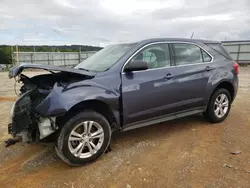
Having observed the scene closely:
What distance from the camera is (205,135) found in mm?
4051

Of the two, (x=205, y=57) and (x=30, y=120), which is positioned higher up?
(x=205, y=57)

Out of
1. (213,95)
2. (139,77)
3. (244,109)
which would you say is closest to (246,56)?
(244,109)

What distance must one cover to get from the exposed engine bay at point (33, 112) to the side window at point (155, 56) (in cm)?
107

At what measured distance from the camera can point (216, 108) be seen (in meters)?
4.60

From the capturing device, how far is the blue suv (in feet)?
9.36

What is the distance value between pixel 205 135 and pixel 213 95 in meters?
0.89

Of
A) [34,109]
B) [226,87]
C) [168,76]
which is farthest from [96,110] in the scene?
[226,87]

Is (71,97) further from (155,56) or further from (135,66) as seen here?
(155,56)

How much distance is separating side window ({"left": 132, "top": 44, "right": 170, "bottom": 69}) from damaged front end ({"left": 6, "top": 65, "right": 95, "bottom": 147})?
1.08 metres

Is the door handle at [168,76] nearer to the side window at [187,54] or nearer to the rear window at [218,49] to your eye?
the side window at [187,54]

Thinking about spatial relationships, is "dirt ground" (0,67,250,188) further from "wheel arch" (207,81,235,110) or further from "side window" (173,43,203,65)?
"side window" (173,43,203,65)

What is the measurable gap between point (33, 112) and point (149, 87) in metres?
1.69

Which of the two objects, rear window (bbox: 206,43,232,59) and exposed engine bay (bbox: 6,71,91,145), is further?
rear window (bbox: 206,43,232,59)

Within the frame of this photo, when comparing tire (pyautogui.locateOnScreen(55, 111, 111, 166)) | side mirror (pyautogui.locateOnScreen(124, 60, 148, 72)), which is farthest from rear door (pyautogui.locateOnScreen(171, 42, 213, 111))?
tire (pyautogui.locateOnScreen(55, 111, 111, 166))
